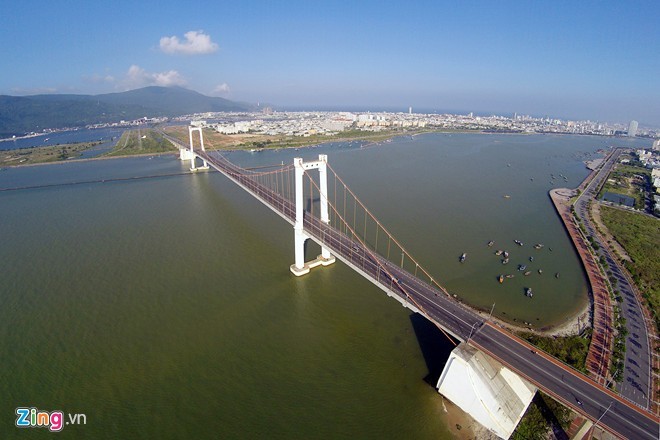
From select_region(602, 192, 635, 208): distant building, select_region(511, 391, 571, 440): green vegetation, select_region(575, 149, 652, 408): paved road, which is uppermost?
select_region(602, 192, 635, 208): distant building

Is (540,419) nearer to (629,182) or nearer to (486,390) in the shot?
(486,390)

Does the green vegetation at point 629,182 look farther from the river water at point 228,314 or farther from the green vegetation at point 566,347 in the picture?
the green vegetation at point 566,347

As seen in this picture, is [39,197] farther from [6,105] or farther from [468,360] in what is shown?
[6,105]

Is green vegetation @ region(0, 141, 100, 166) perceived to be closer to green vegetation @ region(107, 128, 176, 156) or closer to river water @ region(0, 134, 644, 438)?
green vegetation @ region(107, 128, 176, 156)

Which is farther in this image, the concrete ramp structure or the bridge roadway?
the concrete ramp structure
